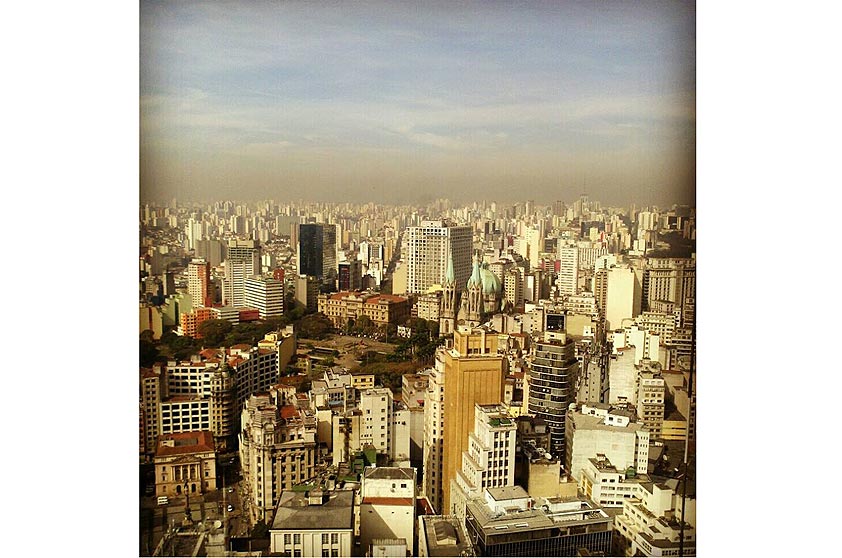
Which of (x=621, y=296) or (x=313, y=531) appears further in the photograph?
(x=621, y=296)

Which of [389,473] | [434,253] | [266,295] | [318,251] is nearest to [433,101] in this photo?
[434,253]

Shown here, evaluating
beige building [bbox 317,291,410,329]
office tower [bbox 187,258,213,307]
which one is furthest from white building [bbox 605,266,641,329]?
office tower [bbox 187,258,213,307]

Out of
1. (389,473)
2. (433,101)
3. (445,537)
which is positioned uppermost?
(433,101)

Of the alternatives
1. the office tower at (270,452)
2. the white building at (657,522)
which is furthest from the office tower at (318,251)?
the white building at (657,522)

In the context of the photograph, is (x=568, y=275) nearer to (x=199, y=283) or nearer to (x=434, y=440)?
(x=434, y=440)

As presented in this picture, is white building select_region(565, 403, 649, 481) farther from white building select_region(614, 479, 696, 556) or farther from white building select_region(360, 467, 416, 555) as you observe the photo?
white building select_region(360, 467, 416, 555)
